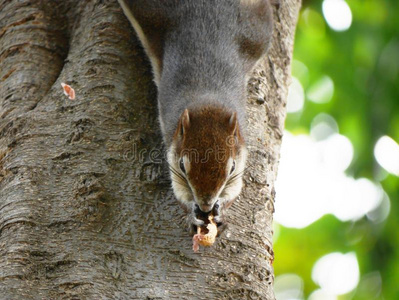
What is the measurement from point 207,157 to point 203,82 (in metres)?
0.61

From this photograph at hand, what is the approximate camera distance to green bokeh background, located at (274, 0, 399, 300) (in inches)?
186

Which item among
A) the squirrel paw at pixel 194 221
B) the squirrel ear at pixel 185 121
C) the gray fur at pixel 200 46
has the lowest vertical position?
the squirrel paw at pixel 194 221

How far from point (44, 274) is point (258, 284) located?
2.99 ft

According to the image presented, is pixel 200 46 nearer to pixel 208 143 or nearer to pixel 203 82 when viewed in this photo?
pixel 203 82

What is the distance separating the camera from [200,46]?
11.1ft

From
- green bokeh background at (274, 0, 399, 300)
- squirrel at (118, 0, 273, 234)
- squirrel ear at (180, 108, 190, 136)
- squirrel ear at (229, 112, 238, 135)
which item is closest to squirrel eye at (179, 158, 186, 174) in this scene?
squirrel at (118, 0, 273, 234)

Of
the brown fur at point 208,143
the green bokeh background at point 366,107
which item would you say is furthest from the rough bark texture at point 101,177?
the green bokeh background at point 366,107

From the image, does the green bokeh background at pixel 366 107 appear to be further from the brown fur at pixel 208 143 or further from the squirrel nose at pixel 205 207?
the squirrel nose at pixel 205 207

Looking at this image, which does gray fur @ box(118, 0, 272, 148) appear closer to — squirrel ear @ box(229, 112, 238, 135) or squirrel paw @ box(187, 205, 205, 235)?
squirrel ear @ box(229, 112, 238, 135)

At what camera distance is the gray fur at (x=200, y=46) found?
10.8 feet

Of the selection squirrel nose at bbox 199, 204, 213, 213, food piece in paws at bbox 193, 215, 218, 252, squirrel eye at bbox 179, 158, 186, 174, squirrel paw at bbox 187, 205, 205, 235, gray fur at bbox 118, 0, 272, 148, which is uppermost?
gray fur at bbox 118, 0, 272, 148

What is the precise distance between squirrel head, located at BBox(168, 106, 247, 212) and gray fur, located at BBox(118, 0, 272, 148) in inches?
7.8

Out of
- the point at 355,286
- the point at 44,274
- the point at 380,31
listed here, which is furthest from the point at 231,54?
the point at 355,286

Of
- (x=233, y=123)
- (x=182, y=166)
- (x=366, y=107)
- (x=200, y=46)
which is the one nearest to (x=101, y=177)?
(x=182, y=166)
